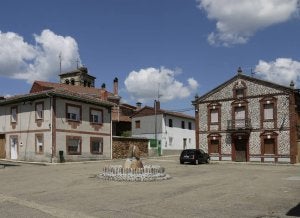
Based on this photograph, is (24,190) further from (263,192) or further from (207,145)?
(207,145)

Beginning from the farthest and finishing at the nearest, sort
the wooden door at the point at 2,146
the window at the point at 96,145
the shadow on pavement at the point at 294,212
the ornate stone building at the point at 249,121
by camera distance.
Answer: the wooden door at the point at 2,146 → the window at the point at 96,145 → the ornate stone building at the point at 249,121 → the shadow on pavement at the point at 294,212

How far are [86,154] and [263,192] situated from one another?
26.2 meters

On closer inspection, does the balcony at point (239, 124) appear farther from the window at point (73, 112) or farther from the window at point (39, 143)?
the window at point (39, 143)

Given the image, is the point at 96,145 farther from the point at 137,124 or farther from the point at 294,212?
the point at 294,212

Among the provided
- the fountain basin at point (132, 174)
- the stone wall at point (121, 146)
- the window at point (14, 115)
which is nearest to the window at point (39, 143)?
the window at point (14, 115)

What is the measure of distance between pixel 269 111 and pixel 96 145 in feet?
56.6

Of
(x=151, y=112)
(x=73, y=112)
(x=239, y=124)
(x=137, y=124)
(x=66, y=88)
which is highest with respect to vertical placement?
(x=66, y=88)

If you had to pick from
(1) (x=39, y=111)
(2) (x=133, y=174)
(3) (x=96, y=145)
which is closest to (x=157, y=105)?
(3) (x=96, y=145)

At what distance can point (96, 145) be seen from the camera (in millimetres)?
42312

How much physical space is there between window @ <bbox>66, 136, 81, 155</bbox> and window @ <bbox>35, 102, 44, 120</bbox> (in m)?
3.10

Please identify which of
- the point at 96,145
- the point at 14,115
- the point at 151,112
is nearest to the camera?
the point at 14,115

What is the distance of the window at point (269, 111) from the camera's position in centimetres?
4188

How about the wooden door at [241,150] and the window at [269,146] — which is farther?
the wooden door at [241,150]

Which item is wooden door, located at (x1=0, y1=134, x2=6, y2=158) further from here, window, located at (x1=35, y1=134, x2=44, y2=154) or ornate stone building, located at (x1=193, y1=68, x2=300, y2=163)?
ornate stone building, located at (x1=193, y1=68, x2=300, y2=163)
